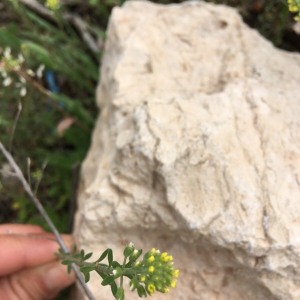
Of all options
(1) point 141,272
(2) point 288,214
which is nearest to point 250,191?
(2) point 288,214

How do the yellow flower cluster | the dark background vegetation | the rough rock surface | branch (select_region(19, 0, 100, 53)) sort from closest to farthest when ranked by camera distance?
the yellow flower cluster → the rough rock surface → the dark background vegetation → branch (select_region(19, 0, 100, 53))

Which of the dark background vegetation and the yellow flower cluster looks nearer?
the yellow flower cluster

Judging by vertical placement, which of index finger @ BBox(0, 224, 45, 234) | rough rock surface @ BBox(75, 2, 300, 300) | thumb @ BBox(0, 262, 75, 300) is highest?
rough rock surface @ BBox(75, 2, 300, 300)

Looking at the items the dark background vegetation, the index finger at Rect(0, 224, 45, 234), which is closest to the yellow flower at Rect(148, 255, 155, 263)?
the index finger at Rect(0, 224, 45, 234)

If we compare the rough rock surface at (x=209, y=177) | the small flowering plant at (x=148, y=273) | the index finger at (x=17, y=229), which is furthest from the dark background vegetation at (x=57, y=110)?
the small flowering plant at (x=148, y=273)

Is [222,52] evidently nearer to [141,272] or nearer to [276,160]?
[276,160]

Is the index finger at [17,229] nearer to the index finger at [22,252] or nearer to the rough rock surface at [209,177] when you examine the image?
the index finger at [22,252]

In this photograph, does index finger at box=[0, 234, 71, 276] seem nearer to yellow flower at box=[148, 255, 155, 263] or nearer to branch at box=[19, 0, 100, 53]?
yellow flower at box=[148, 255, 155, 263]
